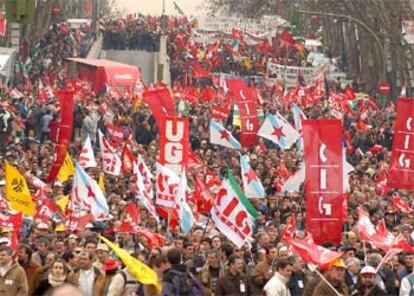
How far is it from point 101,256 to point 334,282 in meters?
2.19

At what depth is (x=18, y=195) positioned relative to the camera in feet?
68.2

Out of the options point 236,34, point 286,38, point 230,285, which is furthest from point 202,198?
point 236,34

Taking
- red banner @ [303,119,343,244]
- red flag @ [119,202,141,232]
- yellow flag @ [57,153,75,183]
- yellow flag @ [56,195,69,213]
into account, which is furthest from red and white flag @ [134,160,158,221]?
red banner @ [303,119,343,244]

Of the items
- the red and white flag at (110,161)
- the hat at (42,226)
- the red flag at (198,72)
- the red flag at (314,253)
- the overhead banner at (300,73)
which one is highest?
the red flag at (314,253)

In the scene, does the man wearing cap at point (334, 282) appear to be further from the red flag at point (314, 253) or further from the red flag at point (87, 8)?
the red flag at point (87, 8)

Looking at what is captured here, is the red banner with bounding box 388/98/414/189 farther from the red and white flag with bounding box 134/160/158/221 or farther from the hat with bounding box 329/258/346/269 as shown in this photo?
the hat with bounding box 329/258/346/269

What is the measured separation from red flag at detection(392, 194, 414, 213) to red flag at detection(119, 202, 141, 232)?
5011 mm

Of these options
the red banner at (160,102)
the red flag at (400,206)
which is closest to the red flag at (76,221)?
the red flag at (400,206)

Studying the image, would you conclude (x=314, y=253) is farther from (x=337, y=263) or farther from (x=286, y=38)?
(x=286, y=38)

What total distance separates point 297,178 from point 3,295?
10011mm

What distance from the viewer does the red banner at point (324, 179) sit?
61.5ft

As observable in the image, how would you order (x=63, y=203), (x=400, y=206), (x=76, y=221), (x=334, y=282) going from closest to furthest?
(x=334, y=282) → (x=76, y=221) → (x=63, y=203) → (x=400, y=206)

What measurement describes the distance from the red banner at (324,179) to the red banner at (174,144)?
319 centimetres

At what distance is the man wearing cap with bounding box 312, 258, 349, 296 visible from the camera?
15.6 meters
